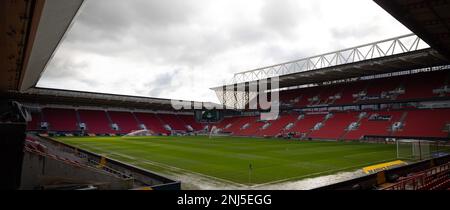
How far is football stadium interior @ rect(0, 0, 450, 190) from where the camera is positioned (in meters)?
11.2

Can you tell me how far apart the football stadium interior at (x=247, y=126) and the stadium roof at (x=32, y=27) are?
0.20ft

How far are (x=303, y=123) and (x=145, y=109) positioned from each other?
4212 cm

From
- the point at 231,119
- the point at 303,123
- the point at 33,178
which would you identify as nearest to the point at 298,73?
the point at 303,123

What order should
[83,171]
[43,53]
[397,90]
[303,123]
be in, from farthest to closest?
[303,123] < [397,90] < [43,53] < [83,171]

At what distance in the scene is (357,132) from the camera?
4403cm

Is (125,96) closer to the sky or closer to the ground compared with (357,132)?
closer to the sky

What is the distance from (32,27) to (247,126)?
184ft

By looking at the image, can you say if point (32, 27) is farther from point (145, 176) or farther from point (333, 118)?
point (333, 118)

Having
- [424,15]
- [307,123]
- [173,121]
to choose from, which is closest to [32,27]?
[424,15]

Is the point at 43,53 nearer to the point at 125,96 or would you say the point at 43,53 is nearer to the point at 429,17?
the point at 429,17

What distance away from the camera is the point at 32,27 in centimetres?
1084

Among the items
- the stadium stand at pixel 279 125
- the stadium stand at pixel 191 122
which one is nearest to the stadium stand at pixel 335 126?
the stadium stand at pixel 279 125

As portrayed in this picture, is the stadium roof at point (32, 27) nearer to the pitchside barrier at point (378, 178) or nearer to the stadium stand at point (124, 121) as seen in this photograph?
the pitchside barrier at point (378, 178)

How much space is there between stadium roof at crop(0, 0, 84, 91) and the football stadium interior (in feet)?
0.20
